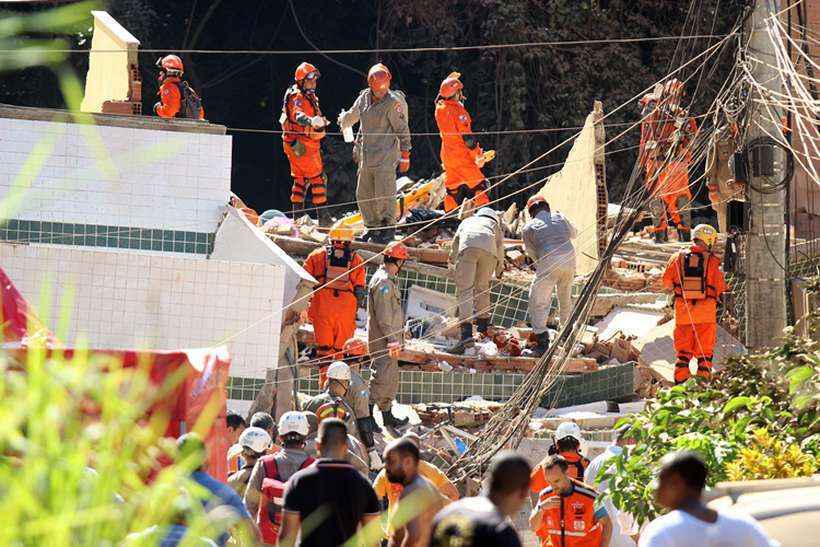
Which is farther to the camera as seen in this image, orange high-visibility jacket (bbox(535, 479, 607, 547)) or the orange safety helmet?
the orange safety helmet

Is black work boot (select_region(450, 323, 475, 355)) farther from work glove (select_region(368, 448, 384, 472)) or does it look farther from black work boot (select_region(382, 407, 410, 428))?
work glove (select_region(368, 448, 384, 472))

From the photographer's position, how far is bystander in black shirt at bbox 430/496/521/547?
5008 mm

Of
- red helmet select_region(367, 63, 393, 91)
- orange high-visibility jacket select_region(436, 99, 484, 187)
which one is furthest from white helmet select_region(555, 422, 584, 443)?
orange high-visibility jacket select_region(436, 99, 484, 187)

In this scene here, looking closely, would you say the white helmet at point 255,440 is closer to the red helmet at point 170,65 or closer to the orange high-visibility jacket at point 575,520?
the orange high-visibility jacket at point 575,520

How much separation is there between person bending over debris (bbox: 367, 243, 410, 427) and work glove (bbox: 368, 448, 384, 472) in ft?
3.66

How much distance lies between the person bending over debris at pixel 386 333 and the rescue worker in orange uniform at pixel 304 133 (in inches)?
158

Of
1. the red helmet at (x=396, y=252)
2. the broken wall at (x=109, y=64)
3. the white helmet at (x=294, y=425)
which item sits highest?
the broken wall at (x=109, y=64)

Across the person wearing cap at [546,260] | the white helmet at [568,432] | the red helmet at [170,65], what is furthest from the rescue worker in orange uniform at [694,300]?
the red helmet at [170,65]

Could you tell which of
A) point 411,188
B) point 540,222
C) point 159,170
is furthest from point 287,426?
point 411,188

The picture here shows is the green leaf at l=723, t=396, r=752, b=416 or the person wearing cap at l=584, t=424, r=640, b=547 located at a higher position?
the green leaf at l=723, t=396, r=752, b=416

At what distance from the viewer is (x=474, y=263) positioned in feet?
50.5

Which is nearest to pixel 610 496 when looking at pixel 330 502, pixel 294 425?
pixel 294 425

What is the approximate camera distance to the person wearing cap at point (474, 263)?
15344mm

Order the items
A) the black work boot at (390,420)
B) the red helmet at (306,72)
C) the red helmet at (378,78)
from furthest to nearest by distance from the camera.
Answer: the red helmet at (306,72) → the red helmet at (378,78) → the black work boot at (390,420)
